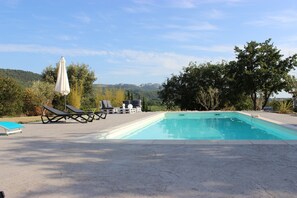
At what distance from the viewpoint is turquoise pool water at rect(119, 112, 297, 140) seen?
8.92 m

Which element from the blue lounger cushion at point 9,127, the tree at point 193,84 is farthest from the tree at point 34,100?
the tree at point 193,84

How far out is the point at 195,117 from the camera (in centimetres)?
1717

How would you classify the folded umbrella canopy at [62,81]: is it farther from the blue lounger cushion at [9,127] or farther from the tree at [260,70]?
the tree at [260,70]

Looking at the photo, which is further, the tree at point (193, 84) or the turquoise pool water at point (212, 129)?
the tree at point (193, 84)

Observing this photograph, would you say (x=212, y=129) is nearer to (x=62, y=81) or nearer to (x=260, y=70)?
(x=62, y=81)

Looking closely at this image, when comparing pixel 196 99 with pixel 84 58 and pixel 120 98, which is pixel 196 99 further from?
pixel 84 58

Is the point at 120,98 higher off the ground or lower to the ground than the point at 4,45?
lower

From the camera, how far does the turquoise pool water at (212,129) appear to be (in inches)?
351

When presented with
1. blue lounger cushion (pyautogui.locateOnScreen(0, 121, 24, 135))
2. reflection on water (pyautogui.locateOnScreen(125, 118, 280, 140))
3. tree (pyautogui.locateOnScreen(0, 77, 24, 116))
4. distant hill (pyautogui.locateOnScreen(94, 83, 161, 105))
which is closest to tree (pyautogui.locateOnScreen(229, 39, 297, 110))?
distant hill (pyautogui.locateOnScreen(94, 83, 161, 105))

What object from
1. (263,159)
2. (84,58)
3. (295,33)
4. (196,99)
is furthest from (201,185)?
(84,58)

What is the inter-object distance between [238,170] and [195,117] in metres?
13.7

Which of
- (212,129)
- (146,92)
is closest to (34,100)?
(212,129)

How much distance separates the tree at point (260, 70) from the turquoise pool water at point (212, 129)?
10.1 ft

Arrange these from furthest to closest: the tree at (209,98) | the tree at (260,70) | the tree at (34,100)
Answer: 1. the tree at (209,98)
2. the tree at (260,70)
3. the tree at (34,100)
